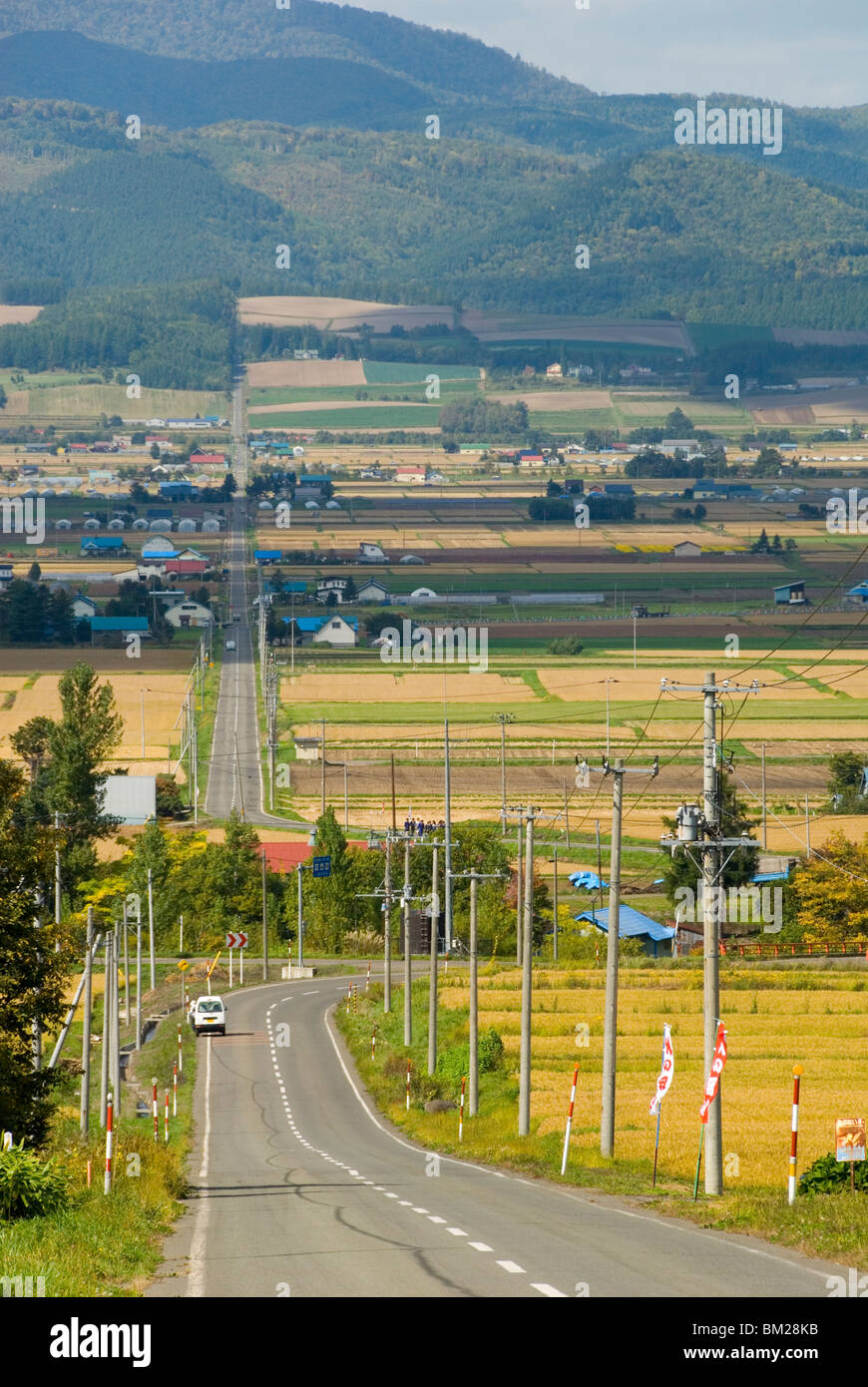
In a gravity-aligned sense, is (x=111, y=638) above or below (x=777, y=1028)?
above

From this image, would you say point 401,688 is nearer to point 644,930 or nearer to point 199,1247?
point 644,930

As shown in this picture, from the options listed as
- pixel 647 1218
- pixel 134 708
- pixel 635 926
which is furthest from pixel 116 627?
pixel 647 1218

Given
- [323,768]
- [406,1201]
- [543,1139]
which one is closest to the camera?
[406,1201]

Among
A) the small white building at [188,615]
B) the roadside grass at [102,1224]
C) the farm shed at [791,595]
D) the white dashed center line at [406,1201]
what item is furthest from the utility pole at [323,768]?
the farm shed at [791,595]

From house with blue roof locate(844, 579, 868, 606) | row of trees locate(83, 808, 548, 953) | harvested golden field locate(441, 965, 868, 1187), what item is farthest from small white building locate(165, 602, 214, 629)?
harvested golden field locate(441, 965, 868, 1187)

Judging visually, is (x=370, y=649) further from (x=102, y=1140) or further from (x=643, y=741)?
(x=102, y=1140)
